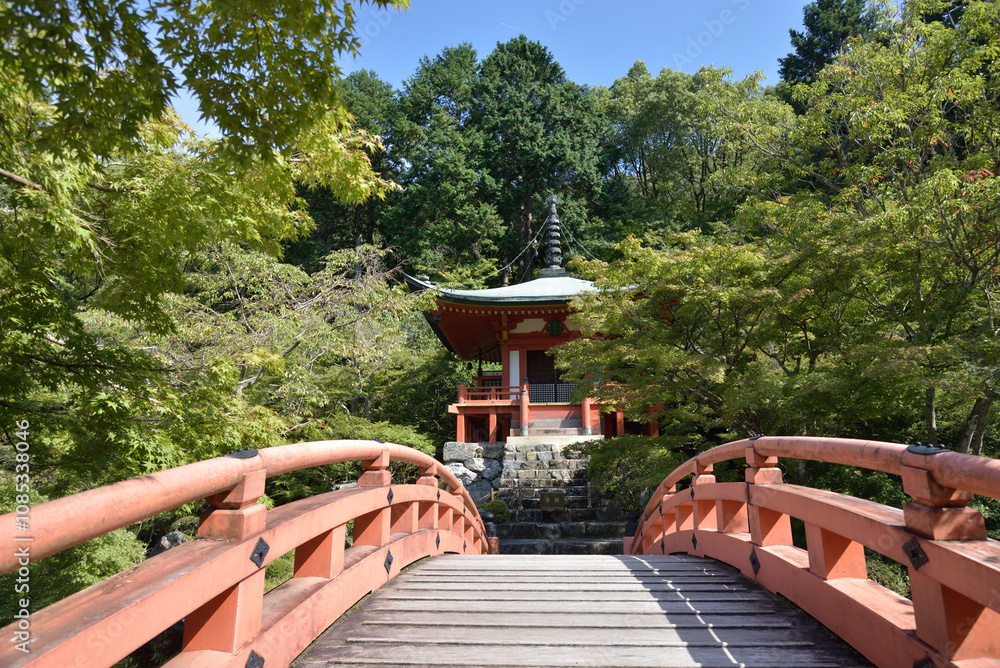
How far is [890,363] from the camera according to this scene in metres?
5.06

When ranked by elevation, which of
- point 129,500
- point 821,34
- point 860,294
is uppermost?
point 821,34

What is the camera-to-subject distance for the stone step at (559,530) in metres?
9.99

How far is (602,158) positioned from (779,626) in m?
30.0

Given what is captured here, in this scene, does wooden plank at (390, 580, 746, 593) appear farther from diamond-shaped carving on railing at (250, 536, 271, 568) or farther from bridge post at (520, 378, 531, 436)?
bridge post at (520, 378, 531, 436)

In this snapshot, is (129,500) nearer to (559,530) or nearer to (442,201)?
(559,530)

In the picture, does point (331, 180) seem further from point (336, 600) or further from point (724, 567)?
point (724, 567)

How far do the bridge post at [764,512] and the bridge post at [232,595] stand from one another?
7.92ft

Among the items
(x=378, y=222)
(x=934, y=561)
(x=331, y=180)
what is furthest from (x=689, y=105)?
(x=934, y=561)

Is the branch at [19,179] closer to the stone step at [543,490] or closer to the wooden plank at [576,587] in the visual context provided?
the wooden plank at [576,587]

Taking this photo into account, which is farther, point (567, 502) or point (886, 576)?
point (567, 502)

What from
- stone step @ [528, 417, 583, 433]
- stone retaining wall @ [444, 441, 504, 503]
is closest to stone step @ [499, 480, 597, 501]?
stone retaining wall @ [444, 441, 504, 503]

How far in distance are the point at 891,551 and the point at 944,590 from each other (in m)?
0.20

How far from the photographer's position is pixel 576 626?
2.23m

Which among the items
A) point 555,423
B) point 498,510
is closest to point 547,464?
point 555,423
